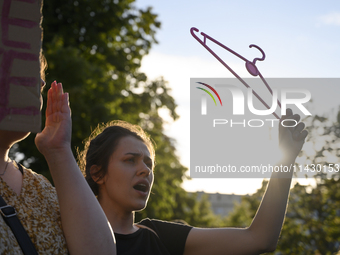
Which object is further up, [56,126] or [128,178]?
[56,126]

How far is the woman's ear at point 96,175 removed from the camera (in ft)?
9.49

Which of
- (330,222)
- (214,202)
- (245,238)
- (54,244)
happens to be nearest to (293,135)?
(245,238)

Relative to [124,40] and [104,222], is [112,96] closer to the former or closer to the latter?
[124,40]

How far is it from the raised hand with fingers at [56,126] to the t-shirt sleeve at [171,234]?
1.31 metres

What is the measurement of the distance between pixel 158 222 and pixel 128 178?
1.37 ft

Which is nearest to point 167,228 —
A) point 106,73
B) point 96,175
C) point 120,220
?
point 120,220

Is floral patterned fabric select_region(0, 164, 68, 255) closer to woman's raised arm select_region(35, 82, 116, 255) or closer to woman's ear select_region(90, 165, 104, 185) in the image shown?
woman's raised arm select_region(35, 82, 116, 255)

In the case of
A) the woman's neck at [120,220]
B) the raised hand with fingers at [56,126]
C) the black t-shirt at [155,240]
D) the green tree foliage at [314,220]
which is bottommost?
the green tree foliage at [314,220]

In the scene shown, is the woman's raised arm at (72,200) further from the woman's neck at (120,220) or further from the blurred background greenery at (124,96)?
the blurred background greenery at (124,96)

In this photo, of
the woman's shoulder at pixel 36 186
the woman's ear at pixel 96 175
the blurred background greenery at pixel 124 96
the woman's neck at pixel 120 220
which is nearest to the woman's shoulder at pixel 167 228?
the woman's neck at pixel 120 220

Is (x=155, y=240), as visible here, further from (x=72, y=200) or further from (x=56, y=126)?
(x=56, y=126)

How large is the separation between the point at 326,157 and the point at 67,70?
6.36 m

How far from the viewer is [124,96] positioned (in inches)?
475

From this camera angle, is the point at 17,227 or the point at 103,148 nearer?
the point at 17,227
